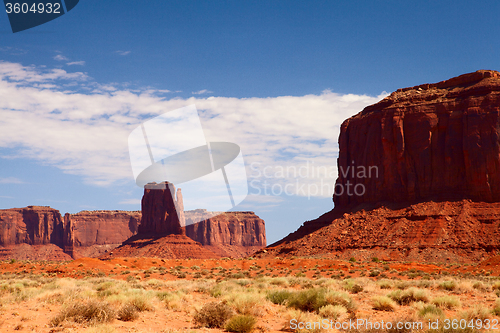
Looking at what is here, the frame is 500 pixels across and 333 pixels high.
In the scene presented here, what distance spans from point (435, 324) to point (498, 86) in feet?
179

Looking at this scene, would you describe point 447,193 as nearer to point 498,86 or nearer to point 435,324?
point 498,86

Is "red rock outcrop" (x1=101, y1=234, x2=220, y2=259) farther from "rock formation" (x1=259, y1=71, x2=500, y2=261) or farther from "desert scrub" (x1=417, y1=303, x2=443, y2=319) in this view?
"desert scrub" (x1=417, y1=303, x2=443, y2=319)

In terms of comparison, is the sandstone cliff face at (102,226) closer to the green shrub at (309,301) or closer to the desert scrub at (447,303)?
the green shrub at (309,301)

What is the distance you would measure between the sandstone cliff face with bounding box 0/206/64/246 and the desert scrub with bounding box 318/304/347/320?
149064 millimetres

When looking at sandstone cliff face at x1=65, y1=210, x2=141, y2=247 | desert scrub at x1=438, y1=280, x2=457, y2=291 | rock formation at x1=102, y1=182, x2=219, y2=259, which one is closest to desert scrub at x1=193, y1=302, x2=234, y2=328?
desert scrub at x1=438, y1=280, x2=457, y2=291

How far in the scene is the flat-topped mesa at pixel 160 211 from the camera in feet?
366

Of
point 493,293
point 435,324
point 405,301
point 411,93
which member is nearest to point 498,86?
point 411,93

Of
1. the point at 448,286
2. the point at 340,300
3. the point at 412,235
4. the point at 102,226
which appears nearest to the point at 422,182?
the point at 412,235

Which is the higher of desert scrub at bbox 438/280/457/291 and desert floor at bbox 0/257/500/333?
desert floor at bbox 0/257/500/333

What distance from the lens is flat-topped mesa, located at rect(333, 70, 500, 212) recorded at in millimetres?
54344

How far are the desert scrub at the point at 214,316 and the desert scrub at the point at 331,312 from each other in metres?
2.82

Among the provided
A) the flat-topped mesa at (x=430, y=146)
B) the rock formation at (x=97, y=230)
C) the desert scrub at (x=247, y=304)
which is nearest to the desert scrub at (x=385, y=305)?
the desert scrub at (x=247, y=304)

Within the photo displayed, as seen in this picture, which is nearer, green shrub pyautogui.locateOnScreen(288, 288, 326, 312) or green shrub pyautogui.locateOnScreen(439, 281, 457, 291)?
green shrub pyautogui.locateOnScreen(288, 288, 326, 312)

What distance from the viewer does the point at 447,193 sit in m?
55.6
